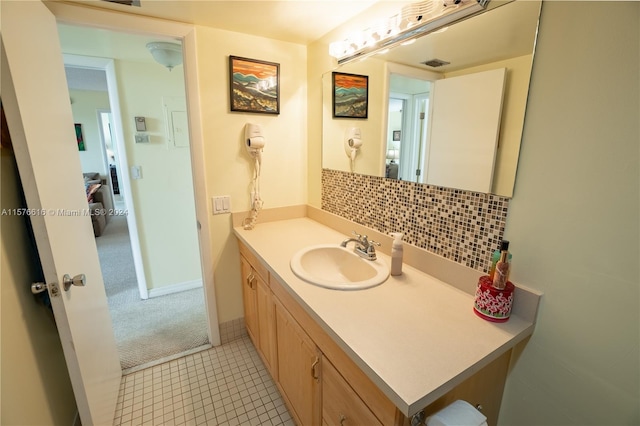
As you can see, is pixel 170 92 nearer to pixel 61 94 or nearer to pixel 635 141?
pixel 61 94

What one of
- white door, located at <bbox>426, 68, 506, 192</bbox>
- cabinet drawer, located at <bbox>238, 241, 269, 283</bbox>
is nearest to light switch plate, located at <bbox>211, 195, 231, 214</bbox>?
cabinet drawer, located at <bbox>238, 241, 269, 283</bbox>

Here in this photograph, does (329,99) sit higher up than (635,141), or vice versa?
(329,99)

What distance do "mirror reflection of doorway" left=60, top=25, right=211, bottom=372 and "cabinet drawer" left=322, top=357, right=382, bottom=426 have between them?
4.46ft

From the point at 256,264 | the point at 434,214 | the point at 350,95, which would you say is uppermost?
the point at 350,95

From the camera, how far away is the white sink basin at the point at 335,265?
4.31 ft

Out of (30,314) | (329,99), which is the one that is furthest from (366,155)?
(30,314)

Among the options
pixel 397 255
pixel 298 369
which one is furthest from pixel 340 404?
pixel 397 255

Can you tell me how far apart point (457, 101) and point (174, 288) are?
9.32 feet

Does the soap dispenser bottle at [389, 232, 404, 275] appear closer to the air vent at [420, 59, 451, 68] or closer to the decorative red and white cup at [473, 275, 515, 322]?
the decorative red and white cup at [473, 275, 515, 322]

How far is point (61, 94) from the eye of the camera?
1.26 m

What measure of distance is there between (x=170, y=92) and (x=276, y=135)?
1.29m

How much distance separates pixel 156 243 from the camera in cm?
265

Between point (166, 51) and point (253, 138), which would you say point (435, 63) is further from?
point (166, 51)

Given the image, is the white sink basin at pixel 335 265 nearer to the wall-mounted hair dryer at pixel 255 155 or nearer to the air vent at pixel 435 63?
the wall-mounted hair dryer at pixel 255 155
